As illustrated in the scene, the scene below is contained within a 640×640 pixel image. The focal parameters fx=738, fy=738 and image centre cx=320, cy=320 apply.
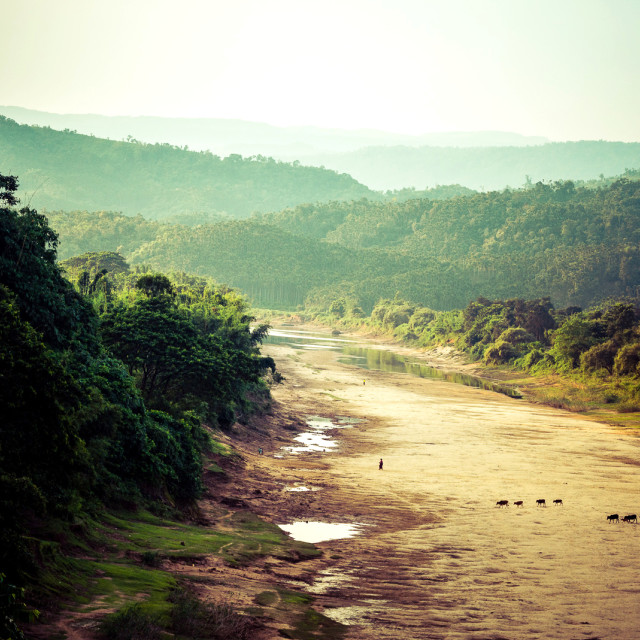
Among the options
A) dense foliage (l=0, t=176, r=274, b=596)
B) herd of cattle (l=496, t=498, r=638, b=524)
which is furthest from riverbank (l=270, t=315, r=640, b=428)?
dense foliage (l=0, t=176, r=274, b=596)

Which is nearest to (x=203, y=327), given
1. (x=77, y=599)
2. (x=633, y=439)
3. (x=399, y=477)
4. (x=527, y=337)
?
(x=399, y=477)

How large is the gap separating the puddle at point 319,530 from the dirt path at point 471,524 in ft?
1.63

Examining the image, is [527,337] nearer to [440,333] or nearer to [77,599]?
[440,333]

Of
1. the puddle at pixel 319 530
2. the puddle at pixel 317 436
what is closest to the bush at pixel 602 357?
the puddle at pixel 317 436

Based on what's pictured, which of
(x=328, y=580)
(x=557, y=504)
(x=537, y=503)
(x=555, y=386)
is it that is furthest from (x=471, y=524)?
(x=555, y=386)

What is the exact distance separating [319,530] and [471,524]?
5.58 metres

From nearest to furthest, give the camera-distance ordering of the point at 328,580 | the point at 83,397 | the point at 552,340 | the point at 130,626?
the point at 130,626 < the point at 328,580 < the point at 83,397 < the point at 552,340

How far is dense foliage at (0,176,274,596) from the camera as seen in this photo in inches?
695

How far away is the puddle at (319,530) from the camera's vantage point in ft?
81.2

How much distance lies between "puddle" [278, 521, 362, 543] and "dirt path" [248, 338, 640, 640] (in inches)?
19.5

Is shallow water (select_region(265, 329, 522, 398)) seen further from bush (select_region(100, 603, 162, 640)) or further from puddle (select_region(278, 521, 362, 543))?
bush (select_region(100, 603, 162, 640))

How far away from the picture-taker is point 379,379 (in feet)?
268

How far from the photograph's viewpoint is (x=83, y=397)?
21.1m

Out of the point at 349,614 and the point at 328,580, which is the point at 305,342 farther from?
the point at 349,614
